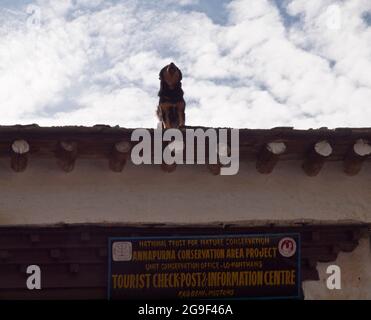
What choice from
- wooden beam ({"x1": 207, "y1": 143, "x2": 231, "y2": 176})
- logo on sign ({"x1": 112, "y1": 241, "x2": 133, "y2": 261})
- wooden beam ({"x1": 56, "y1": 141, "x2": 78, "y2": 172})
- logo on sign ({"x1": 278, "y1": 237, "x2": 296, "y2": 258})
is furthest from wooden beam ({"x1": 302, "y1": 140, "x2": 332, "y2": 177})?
wooden beam ({"x1": 56, "y1": 141, "x2": 78, "y2": 172})

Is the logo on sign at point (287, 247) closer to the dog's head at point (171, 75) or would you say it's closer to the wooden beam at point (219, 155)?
the wooden beam at point (219, 155)

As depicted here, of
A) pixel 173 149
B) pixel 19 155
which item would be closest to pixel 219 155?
pixel 173 149

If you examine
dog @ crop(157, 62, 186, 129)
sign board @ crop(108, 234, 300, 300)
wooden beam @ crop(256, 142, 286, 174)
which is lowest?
sign board @ crop(108, 234, 300, 300)

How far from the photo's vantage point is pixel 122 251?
6.27 metres

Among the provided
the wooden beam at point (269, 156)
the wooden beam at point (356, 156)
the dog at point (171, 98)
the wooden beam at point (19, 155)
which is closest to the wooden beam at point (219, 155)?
the wooden beam at point (269, 156)

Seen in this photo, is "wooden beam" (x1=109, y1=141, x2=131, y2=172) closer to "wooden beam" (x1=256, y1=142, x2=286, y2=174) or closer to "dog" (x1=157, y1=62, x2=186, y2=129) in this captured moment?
"dog" (x1=157, y1=62, x2=186, y2=129)

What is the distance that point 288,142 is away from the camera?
20.6 ft

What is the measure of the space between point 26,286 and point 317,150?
11.4 ft

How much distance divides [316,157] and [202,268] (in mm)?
1766

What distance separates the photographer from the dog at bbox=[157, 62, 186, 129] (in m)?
7.25

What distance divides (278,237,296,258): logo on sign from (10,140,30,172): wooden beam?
293 cm

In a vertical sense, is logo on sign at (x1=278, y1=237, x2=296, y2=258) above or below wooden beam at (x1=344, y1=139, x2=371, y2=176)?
below

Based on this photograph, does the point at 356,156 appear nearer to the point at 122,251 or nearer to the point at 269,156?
the point at 269,156

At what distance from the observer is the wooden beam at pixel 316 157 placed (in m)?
6.30
